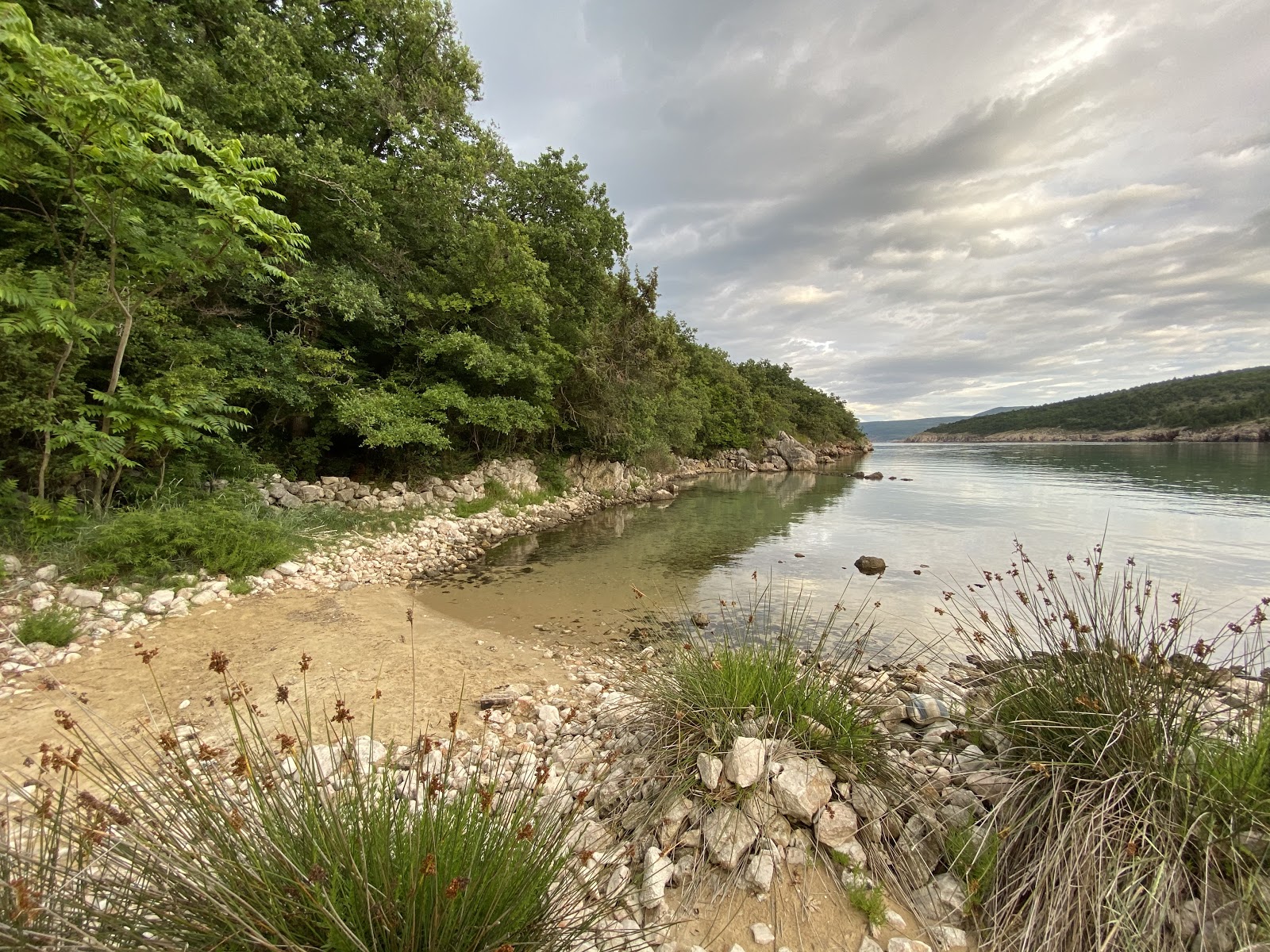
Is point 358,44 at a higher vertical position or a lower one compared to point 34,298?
higher

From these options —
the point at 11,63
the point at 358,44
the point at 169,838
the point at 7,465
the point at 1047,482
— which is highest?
the point at 358,44

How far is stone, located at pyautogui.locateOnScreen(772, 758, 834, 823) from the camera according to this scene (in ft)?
7.75

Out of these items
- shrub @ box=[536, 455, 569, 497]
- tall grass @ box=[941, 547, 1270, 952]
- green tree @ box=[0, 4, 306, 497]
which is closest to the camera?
tall grass @ box=[941, 547, 1270, 952]

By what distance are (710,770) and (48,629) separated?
615 cm

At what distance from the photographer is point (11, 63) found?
4.11 metres

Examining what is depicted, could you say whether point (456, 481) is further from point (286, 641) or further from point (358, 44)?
point (358, 44)

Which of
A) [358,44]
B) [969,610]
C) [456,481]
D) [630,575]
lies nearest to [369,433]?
[456,481]

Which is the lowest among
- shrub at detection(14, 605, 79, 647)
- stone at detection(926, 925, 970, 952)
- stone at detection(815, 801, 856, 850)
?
stone at detection(926, 925, 970, 952)

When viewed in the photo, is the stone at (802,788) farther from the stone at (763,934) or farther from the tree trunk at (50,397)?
the tree trunk at (50,397)

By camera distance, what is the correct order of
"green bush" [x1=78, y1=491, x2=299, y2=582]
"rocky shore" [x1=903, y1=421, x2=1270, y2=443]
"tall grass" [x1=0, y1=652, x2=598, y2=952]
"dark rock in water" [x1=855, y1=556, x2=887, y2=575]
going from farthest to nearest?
"rocky shore" [x1=903, y1=421, x2=1270, y2=443] < "dark rock in water" [x1=855, y1=556, x2=887, y2=575] < "green bush" [x1=78, y1=491, x2=299, y2=582] < "tall grass" [x1=0, y1=652, x2=598, y2=952]

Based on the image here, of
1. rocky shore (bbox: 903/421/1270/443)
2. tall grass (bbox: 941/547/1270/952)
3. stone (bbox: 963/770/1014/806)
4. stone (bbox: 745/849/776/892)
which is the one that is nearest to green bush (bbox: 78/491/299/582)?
stone (bbox: 745/849/776/892)

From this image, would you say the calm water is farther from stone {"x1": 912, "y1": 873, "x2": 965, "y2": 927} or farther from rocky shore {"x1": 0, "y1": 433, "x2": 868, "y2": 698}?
stone {"x1": 912, "y1": 873, "x2": 965, "y2": 927}

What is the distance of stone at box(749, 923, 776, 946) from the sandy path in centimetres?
181

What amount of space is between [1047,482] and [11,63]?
3734 centimetres
